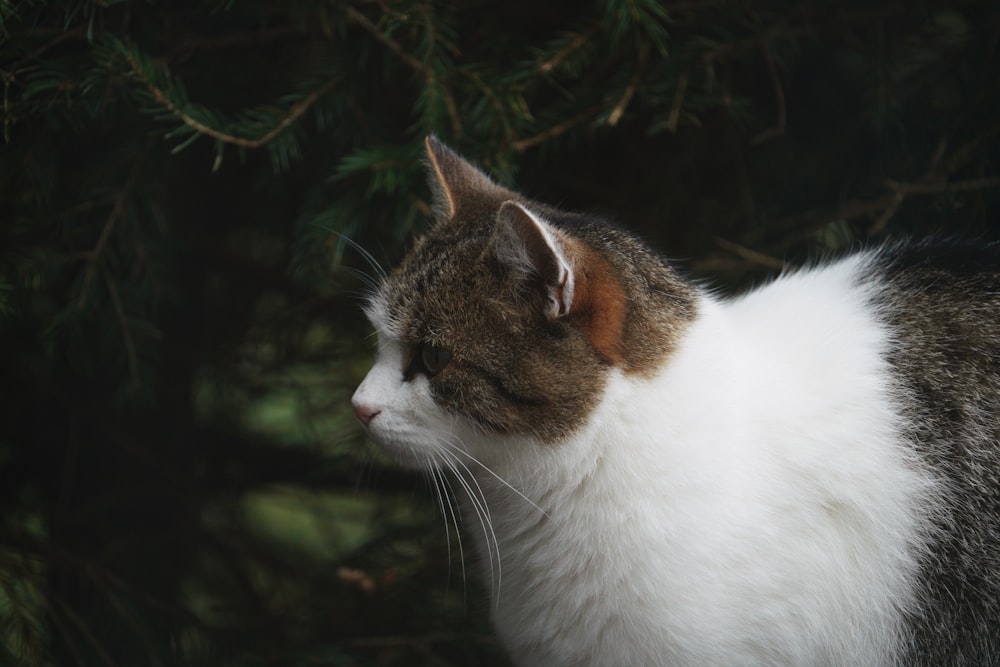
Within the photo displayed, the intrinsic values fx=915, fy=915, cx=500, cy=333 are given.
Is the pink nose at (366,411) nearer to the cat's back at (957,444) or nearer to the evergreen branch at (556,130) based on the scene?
the evergreen branch at (556,130)

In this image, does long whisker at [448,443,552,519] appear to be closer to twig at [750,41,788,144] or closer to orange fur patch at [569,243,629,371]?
orange fur patch at [569,243,629,371]

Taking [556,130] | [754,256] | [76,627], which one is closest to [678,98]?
[556,130]

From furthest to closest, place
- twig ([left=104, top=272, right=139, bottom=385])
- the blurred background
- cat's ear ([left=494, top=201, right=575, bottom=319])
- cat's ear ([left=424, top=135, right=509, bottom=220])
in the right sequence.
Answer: twig ([left=104, top=272, right=139, bottom=385]), the blurred background, cat's ear ([left=424, top=135, right=509, bottom=220]), cat's ear ([left=494, top=201, right=575, bottom=319])

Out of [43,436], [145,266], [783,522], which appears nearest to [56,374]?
[43,436]

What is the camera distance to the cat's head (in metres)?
1.29

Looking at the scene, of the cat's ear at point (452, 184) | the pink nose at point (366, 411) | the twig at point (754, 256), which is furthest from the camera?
the twig at point (754, 256)

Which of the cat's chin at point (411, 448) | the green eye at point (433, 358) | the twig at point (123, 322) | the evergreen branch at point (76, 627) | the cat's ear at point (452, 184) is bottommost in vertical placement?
the evergreen branch at point (76, 627)

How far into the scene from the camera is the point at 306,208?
178 cm

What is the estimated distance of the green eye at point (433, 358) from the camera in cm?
135

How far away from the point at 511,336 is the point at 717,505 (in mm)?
373

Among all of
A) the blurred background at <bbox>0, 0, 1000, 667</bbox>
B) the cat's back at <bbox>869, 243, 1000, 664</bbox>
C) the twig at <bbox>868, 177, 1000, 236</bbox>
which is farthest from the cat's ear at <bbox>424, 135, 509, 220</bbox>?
the twig at <bbox>868, 177, 1000, 236</bbox>

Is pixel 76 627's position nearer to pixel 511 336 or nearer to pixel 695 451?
pixel 511 336

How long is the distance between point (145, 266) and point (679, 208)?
3.73ft

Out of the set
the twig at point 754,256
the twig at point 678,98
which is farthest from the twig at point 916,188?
the twig at point 678,98
